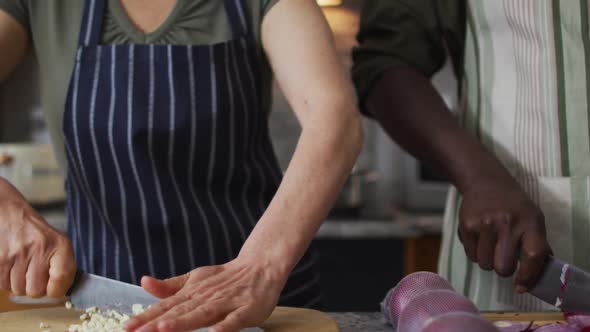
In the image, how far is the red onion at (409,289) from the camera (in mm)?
780

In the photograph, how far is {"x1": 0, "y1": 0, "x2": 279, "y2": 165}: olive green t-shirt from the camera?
1.00 m

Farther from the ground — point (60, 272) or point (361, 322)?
point (60, 272)

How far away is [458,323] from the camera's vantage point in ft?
2.20

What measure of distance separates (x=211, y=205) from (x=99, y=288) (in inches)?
8.3

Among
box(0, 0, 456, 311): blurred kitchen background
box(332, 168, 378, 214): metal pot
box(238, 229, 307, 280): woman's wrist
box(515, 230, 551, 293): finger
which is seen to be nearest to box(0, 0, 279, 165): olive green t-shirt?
box(238, 229, 307, 280): woman's wrist

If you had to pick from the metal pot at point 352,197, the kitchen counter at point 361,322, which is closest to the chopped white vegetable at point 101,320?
the kitchen counter at point 361,322

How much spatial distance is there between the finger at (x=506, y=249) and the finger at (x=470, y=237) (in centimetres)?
4

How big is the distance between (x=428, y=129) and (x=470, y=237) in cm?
19

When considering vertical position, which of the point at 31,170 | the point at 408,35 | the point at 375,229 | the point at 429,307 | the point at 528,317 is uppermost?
the point at 408,35

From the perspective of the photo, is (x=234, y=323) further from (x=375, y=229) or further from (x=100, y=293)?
(x=375, y=229)

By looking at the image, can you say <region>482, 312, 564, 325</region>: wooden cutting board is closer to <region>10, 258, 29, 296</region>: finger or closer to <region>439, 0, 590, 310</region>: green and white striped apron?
<region>439, 0, 590, 310</region>: green and white striped apron

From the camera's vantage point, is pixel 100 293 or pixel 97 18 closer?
pixel 100 293

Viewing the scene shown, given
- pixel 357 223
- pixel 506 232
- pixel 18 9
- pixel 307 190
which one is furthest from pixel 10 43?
pixel 357 223

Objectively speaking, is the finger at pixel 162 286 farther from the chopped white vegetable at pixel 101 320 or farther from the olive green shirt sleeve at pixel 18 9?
the olive green shirt sleeve at pixel 18 9
